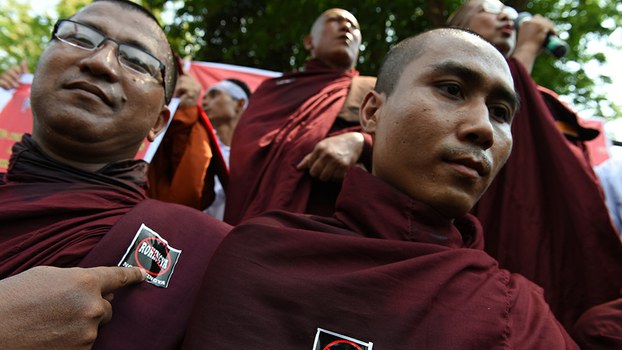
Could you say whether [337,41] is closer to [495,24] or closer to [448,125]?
[495,24]

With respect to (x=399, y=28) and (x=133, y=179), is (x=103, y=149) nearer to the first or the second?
(x=133, y=179)

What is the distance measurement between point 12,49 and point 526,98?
15.9 m

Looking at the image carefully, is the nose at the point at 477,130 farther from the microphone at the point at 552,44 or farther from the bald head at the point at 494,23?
the microphone at the point at 552,44

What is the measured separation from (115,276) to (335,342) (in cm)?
53

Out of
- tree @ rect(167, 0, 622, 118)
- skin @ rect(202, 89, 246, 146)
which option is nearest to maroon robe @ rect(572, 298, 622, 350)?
skin @ rect(202, 89, 246, 146)

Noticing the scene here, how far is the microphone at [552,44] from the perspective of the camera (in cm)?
244

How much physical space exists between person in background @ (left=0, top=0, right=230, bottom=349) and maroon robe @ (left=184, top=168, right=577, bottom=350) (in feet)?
0.56

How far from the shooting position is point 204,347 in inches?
42.2

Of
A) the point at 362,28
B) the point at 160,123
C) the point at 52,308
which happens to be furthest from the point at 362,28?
the point at 52,308

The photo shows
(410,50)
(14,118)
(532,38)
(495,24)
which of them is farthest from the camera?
(14,118)

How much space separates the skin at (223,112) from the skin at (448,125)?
2821 millimetres

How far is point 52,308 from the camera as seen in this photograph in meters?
1.08

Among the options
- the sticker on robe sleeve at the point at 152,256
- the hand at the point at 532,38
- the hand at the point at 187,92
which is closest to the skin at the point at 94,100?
the sticker on robe sleeve at the point at 152,256

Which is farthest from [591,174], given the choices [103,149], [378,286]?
[103,149]
